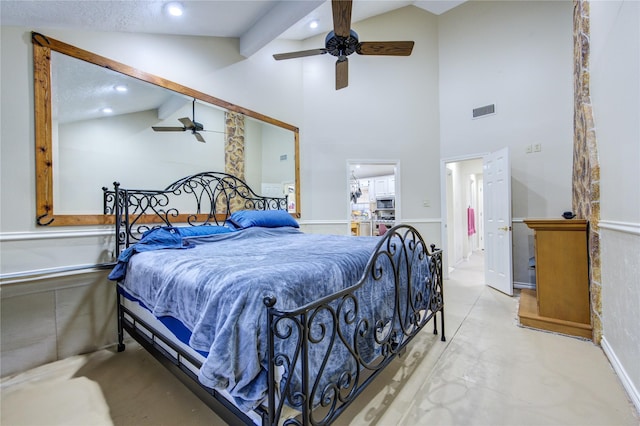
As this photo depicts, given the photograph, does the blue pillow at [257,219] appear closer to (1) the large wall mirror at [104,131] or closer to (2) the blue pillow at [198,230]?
(2) the blue pillow at [198,230]

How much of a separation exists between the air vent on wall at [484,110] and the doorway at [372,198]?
3.12m

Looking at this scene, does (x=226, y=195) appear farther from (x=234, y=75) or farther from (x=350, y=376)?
(x=350, y=376)

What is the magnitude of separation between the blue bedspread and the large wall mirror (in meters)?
1.04

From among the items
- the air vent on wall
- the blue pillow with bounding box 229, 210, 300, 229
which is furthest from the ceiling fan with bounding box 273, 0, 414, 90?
the air vent on wall

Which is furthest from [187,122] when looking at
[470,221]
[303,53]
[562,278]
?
[470,221]

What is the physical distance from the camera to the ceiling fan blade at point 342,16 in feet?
6.93

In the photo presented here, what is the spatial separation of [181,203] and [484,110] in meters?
4.65

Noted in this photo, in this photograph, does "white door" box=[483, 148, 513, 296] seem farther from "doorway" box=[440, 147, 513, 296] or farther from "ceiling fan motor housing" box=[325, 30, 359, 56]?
"ceiling fan motor housing" box=[325, 30, 359, 56]

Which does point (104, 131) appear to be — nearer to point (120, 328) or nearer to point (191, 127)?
point (191, 127)

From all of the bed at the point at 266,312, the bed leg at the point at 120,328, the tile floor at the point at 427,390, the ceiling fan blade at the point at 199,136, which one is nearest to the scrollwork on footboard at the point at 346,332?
the bed at the point at 266,312

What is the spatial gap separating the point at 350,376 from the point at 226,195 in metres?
2.60

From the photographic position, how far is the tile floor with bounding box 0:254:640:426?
1.44 meters

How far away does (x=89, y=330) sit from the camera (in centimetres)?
217

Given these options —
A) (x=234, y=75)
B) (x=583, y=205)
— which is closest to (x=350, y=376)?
(x=583, y=205)
